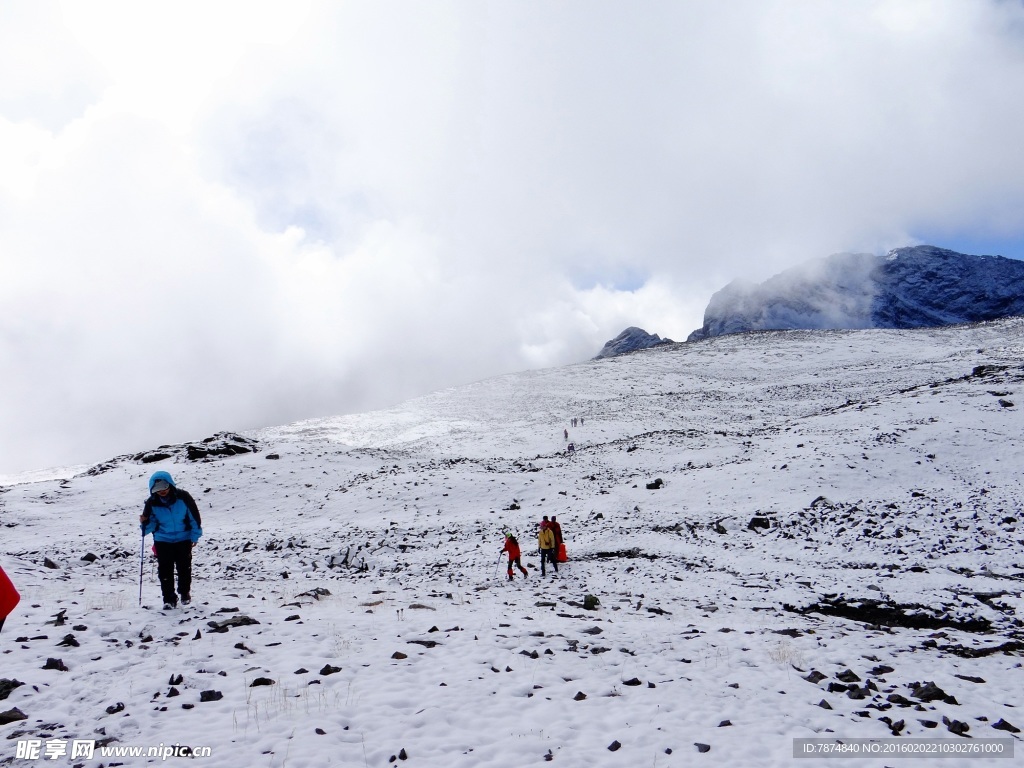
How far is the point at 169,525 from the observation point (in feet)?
34.6

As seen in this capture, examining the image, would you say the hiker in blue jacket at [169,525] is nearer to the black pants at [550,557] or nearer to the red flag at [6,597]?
the red flag at [6,597]

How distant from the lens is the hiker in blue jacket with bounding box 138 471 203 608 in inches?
412

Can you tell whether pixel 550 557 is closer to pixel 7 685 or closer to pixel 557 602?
pixel 557 602

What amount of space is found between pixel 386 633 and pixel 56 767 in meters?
5.44

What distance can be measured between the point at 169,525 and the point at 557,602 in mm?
9504

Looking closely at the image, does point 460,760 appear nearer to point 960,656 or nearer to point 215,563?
point 960,656

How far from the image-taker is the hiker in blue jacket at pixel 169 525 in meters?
10.5

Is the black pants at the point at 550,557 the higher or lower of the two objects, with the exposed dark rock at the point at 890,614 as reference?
higher

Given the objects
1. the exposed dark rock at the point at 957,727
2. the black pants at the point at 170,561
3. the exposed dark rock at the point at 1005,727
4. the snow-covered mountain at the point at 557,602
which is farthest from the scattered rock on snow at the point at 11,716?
the exposed dark rock at the point at 1005,727

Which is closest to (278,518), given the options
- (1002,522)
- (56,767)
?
(56,767)

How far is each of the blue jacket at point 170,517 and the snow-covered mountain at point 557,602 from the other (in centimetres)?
155

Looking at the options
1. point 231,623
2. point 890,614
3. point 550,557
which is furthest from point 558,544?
point 231,623

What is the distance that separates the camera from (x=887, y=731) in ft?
23.2

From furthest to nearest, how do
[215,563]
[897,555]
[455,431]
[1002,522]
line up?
[455,431], [215,563], [1002,522], [897,555]
